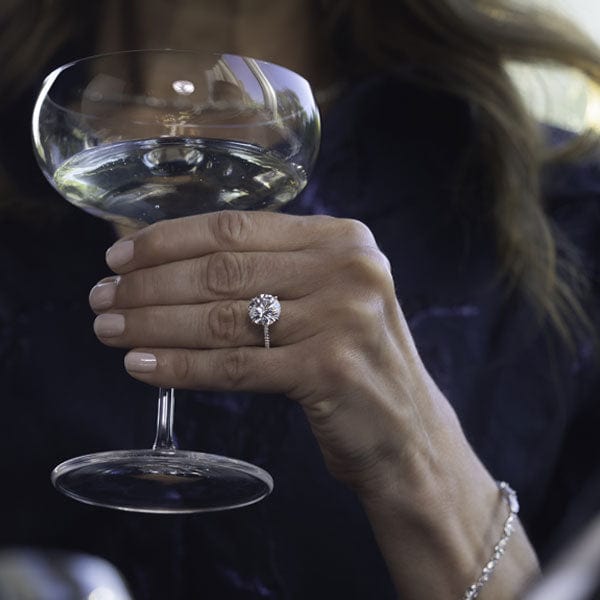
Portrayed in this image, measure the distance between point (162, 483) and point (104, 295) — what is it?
13cm

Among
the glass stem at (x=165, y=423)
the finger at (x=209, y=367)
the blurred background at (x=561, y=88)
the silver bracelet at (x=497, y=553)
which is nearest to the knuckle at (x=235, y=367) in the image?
the finger at (x=209, y=367)

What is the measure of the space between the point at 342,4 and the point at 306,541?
1.93 feet

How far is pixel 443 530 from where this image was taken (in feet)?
2.13

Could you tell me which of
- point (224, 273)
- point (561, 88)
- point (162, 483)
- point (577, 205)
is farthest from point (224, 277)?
point (561, 88)

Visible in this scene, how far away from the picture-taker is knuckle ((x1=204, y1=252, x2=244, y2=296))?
1.61 feet

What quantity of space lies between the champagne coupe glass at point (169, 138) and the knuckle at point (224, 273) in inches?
2.1

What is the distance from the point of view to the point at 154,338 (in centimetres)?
51

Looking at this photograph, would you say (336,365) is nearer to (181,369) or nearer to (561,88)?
(181,369)

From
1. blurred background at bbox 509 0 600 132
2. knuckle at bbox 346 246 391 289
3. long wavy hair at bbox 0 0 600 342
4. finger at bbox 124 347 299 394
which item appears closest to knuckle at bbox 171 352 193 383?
finger at bbox 124 347 299 394

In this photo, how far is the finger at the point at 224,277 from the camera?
1.62 feet

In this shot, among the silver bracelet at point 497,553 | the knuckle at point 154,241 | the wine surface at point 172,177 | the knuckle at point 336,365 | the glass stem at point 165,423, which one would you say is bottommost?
the silver bracelet at point 497,553

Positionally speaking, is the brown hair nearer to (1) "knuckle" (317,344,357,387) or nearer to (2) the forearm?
(2) the forearm

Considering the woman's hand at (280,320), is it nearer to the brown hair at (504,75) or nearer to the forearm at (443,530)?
the forearm at (443,530)

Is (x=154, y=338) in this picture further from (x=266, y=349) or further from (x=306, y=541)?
(x=306, y=541)
